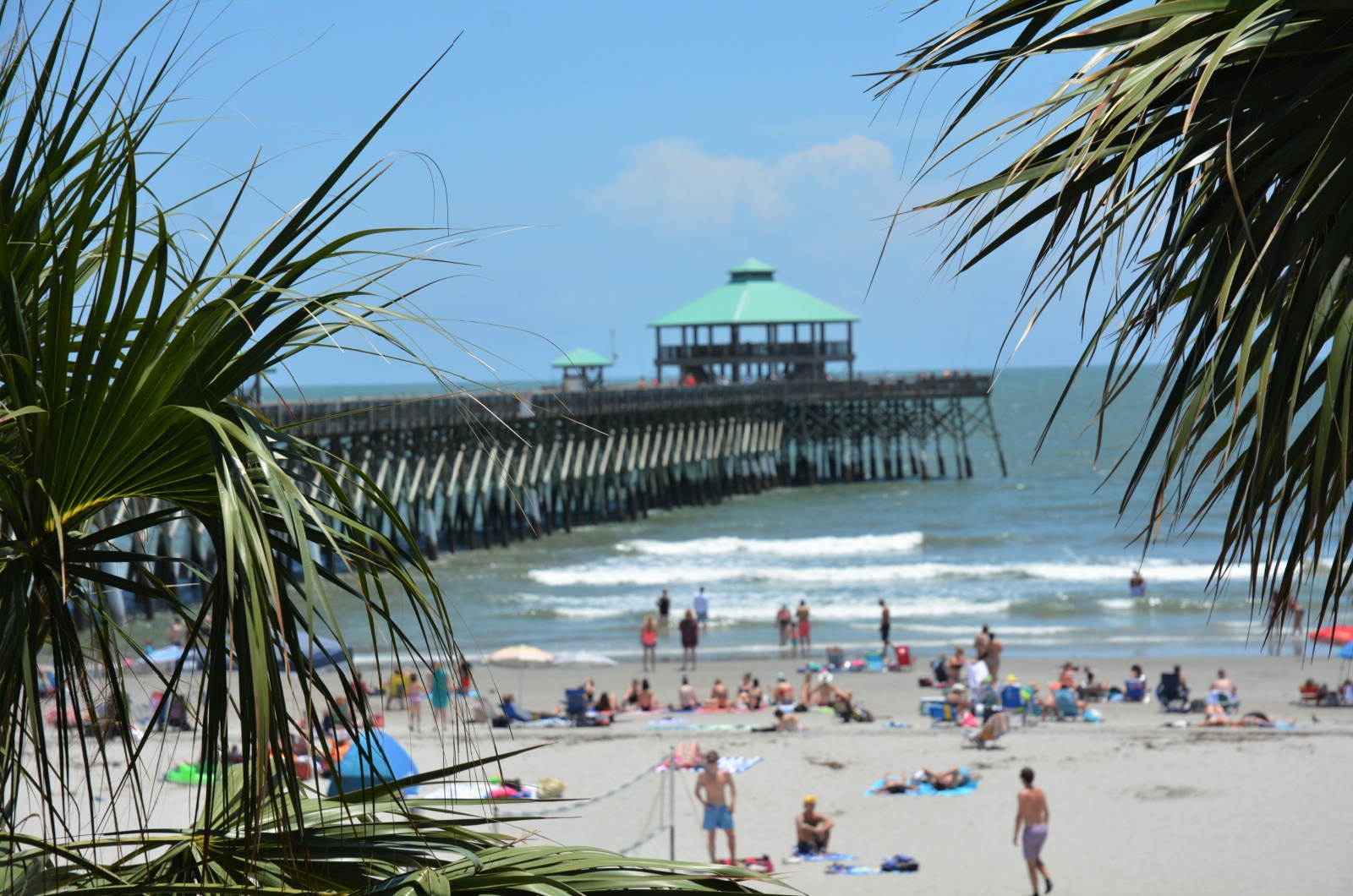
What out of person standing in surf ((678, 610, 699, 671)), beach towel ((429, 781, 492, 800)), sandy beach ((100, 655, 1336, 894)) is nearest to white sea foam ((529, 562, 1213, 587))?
person standing in surf ((678, 610, 699, 671))

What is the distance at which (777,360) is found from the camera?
54.4 metres

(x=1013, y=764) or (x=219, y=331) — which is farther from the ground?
(x=219, y=331)

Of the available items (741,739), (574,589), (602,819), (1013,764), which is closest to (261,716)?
(602,819)

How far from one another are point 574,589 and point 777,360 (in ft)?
83.5

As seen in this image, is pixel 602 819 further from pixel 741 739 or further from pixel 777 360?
pixel 777 360

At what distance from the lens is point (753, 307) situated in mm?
55844

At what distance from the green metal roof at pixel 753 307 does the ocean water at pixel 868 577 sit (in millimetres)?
7954

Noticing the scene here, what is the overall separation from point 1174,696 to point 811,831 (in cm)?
747

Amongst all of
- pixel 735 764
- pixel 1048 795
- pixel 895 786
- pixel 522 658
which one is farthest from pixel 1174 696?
pixel 522 658

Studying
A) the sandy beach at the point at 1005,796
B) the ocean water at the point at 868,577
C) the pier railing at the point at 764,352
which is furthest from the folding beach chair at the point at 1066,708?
the pier railing at the point at 764,352

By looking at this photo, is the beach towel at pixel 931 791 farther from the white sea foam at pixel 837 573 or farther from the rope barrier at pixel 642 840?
the white sea foam at pixel 837 573

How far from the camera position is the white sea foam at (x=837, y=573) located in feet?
103

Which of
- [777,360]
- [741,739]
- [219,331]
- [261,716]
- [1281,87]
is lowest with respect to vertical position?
[741,739]

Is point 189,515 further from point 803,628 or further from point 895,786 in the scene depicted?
point 803,628
